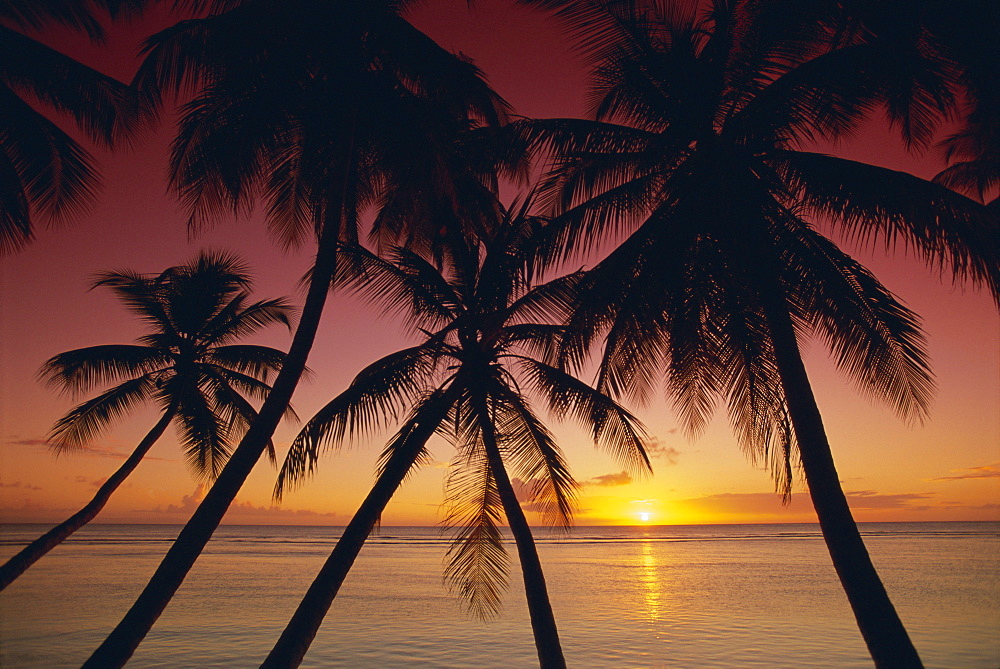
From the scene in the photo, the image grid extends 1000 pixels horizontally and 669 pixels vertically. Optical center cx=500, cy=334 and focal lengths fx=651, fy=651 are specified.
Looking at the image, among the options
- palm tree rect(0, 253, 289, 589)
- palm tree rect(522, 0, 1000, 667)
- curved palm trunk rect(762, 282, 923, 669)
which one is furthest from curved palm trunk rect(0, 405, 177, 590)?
curved palm trunk rect(762, 282, 923, 669)

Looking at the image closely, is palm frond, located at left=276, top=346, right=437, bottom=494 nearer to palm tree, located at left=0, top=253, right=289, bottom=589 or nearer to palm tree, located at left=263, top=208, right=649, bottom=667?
palm tree, located at left=263, top=208, right=649, bottom=667

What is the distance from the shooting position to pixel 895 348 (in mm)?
6602

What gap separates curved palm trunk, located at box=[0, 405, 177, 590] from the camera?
397 inches

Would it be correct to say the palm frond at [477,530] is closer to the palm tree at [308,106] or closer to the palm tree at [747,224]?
the palm tree at [747,224]

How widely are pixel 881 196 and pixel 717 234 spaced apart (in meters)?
1.55

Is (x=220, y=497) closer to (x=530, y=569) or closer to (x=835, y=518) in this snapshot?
(x=530, y=569)

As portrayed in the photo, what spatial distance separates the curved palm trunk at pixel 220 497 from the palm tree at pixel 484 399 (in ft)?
3.91

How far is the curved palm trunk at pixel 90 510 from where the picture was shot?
397 inches

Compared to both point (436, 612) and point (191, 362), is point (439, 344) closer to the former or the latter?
point (191, 362)

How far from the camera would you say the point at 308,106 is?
8227 millimetres

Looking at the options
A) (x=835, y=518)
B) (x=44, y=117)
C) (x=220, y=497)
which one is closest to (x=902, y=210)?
(x=835, y=518)

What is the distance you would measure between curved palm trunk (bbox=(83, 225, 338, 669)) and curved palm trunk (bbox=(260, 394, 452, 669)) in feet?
3.84

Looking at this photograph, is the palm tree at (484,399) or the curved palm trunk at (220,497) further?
the palm tree at (484,399)

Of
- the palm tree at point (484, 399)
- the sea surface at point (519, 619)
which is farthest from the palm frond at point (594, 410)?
the sea surface at point (519, 619)
